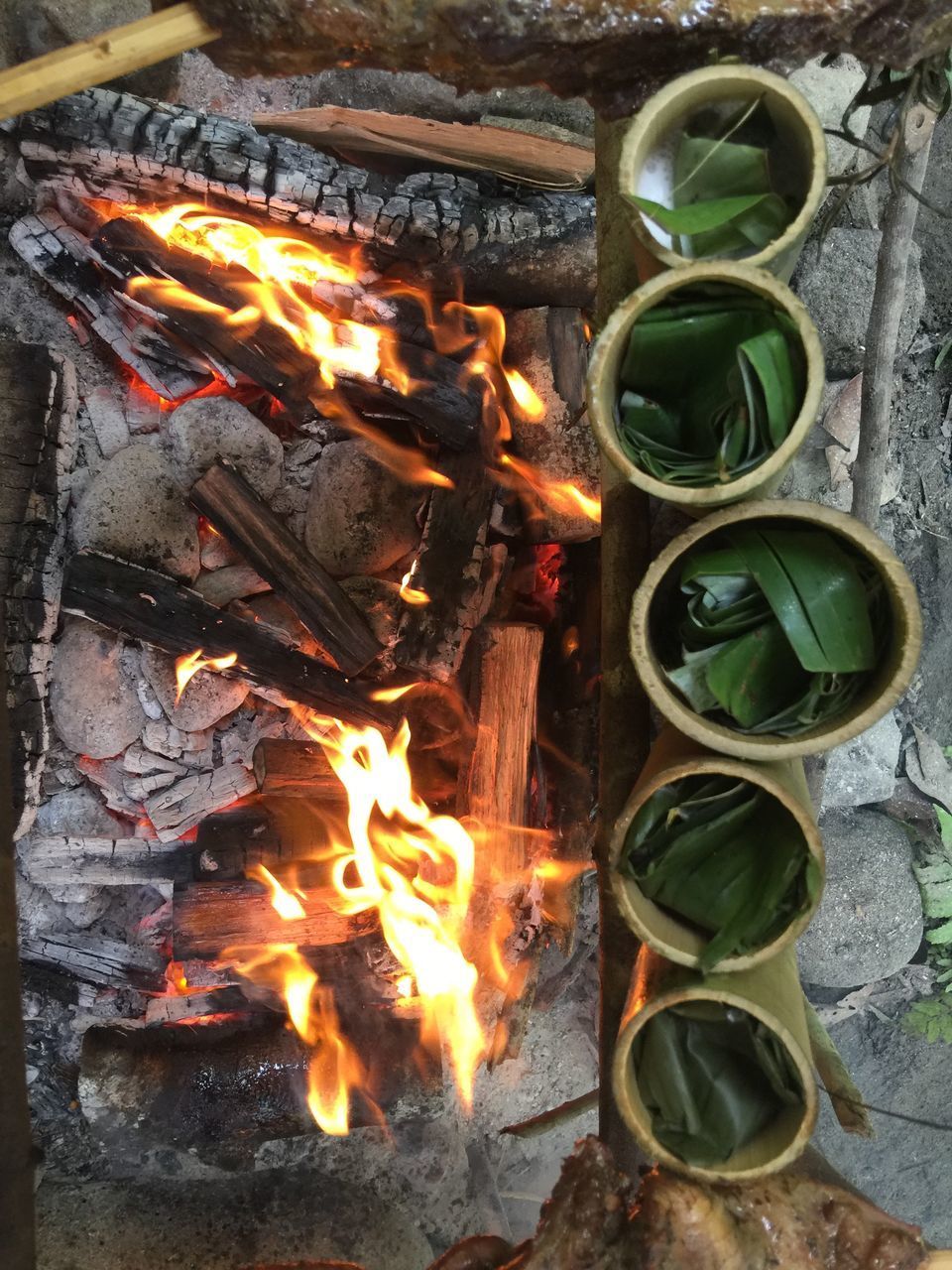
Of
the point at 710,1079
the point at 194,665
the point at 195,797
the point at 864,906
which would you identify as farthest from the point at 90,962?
the point at 864,906

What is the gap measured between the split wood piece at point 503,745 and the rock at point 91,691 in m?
1.34

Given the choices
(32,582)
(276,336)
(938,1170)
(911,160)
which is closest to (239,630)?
(32,582)

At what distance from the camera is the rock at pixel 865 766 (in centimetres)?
345

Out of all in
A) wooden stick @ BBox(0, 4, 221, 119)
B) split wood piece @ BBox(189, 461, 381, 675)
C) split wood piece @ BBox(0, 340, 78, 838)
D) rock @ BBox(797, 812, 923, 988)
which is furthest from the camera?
rock @ BBox(797, 812, 923, 988)

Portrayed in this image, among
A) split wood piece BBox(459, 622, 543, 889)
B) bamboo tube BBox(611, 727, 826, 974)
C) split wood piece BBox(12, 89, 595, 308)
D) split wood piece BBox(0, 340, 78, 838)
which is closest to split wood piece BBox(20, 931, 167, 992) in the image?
split wood piece BBox(0, 340, 78, 838)

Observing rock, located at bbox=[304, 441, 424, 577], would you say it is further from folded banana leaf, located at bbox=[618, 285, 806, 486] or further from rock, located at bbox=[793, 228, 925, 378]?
folded banana leaf, located at bbox=[618, 285, 806, 486]

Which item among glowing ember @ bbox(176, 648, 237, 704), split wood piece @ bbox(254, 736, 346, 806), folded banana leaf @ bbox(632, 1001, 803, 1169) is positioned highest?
glowing ember @ bbox(176, 648, 237, 704)

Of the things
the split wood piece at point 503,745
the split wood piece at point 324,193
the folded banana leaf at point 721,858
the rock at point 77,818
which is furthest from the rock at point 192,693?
the folded banana leaf at point 721,858

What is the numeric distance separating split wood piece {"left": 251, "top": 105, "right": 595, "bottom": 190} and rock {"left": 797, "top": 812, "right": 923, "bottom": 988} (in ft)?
9.07

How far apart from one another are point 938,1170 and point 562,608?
9.38ft

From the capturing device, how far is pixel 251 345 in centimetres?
327

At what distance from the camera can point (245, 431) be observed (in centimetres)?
339

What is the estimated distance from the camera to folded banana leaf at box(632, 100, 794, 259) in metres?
1.57

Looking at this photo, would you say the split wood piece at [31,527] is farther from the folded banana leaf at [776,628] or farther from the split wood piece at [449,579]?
the folded banana leaf at [776,628]
